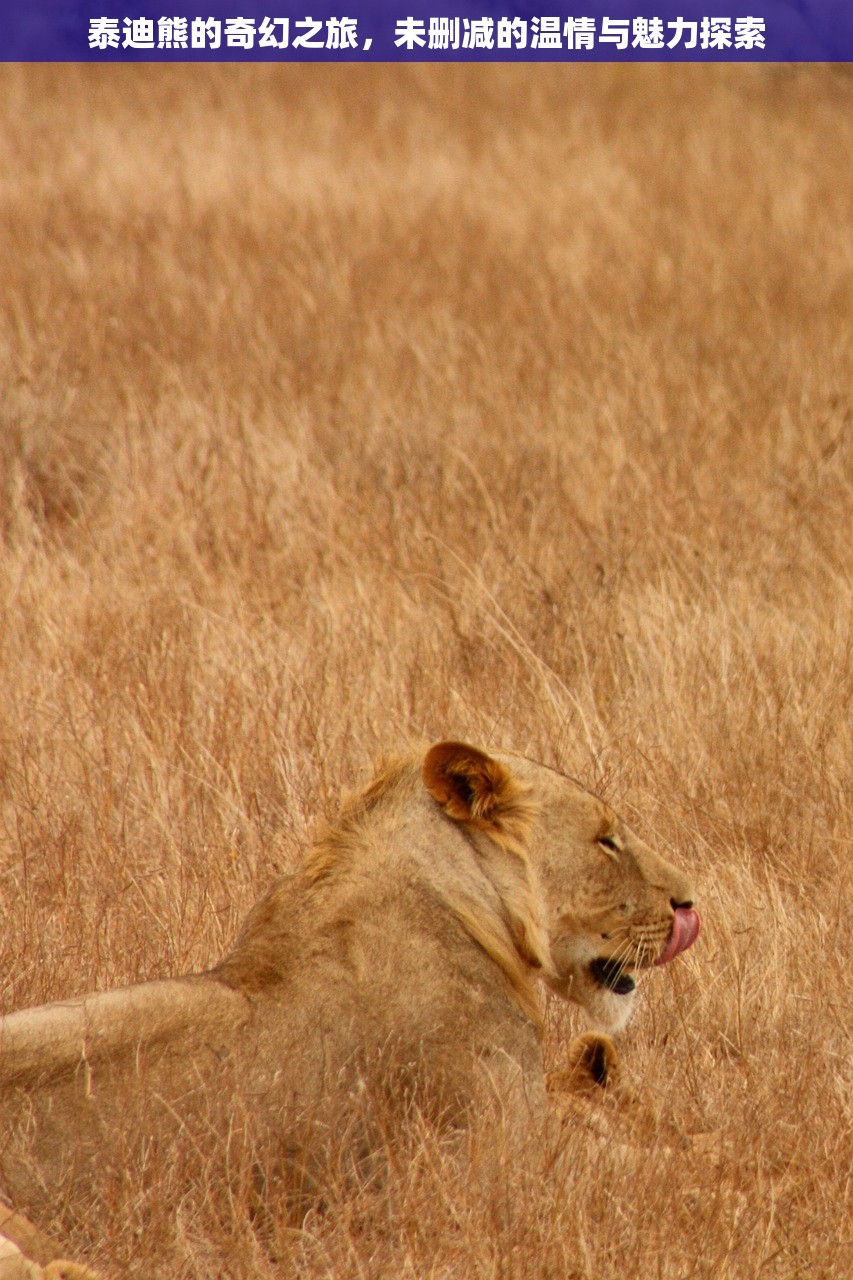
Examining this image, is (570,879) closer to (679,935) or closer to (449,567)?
(679,935)

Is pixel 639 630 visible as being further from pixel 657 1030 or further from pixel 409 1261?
pixel 409 1261

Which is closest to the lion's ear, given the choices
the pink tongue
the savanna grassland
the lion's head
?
the lion's head

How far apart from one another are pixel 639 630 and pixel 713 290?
4.44m

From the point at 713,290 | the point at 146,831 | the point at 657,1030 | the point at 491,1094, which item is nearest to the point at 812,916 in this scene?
the point at 657,1030

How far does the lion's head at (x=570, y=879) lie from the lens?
11.0 feet

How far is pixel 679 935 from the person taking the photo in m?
3.57

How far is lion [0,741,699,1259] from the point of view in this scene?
2863 millimetres

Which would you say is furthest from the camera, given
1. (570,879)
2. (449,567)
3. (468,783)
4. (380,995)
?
(449,567)

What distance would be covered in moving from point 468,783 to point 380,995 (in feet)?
1.41

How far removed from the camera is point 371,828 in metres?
3.36

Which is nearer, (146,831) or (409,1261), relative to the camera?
(409,1261)

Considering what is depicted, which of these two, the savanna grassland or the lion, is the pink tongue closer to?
the lion

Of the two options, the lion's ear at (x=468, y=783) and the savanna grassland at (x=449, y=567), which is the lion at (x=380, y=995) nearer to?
the lion's ear at (x=468, y=783)

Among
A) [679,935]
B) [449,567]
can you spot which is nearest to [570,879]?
[679,935]
